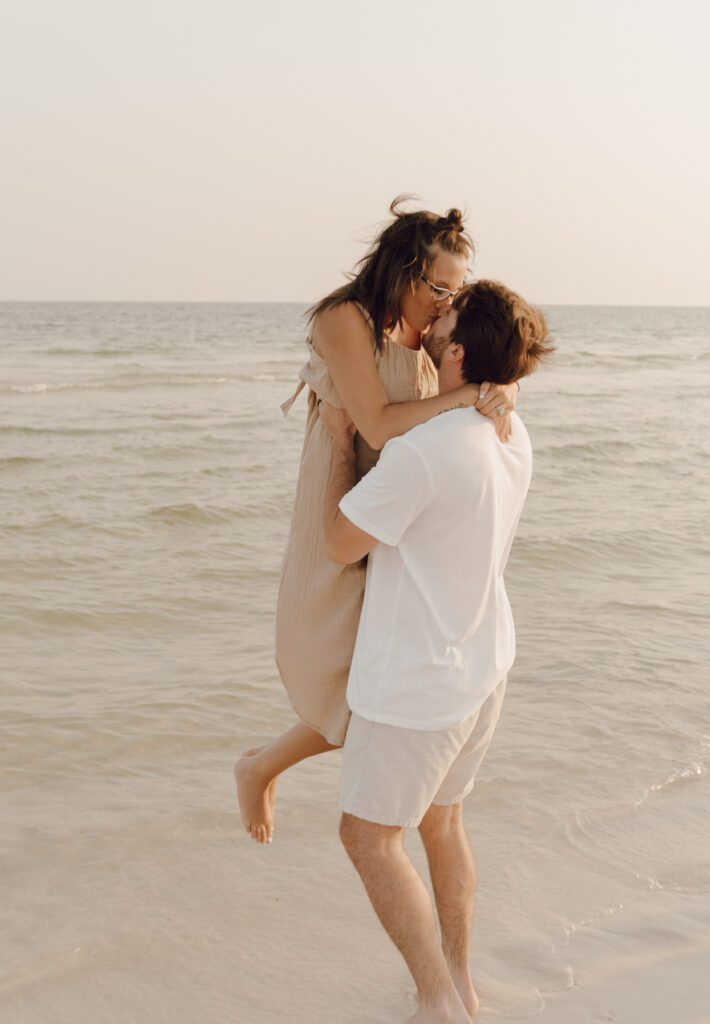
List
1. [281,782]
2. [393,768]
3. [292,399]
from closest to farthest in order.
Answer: [393,768]
[292,399]
[281,782]

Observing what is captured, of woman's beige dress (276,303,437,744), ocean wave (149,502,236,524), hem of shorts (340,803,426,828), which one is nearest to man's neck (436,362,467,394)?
woman's beige dress (276,303,437,744)

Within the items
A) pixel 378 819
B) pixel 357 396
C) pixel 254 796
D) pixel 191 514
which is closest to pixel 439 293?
→ pixel 357 396

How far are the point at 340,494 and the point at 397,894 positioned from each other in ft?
2.98

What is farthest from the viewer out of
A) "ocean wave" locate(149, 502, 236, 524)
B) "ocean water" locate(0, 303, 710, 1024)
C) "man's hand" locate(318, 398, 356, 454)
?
"ocean wave" locate(149, 502, 236, 524)

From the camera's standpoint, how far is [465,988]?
2611 millimetres

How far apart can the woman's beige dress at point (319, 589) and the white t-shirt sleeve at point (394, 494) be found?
0.39 metres

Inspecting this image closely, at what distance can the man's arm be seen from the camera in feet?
7.30

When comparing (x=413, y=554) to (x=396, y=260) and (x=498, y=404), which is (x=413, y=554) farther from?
(x=396, y=260)

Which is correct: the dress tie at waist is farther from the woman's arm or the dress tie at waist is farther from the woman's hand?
the woman's hand

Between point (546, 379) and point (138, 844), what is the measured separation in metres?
23.7

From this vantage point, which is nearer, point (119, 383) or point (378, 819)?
point (378, 819)

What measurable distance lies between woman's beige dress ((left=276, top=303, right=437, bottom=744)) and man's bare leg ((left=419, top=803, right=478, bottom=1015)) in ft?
1.08

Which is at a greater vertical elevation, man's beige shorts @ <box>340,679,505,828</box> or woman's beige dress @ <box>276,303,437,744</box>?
woman's beige dress @ <box>276,303,437,744</box>

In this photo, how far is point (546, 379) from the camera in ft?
85.6
